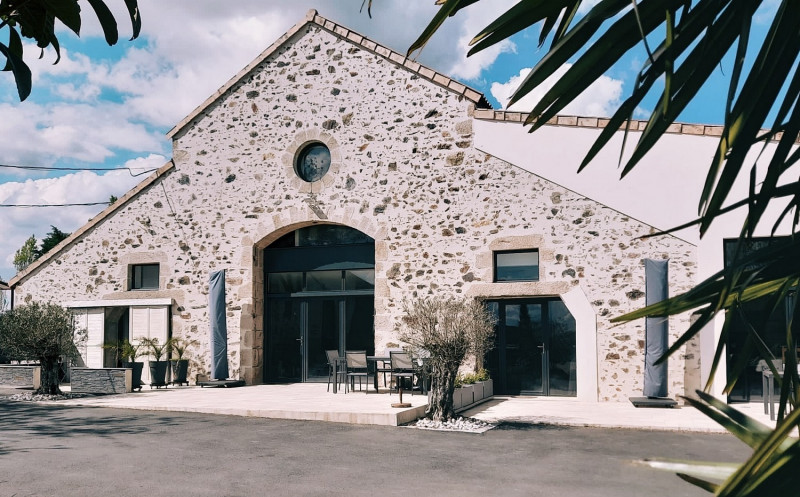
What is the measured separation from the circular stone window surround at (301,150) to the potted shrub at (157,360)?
3.99m

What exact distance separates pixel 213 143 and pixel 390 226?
165 inches

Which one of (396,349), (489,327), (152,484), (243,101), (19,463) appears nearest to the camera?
(152,484)

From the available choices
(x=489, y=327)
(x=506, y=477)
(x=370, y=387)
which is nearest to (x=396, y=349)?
(x=370, y=387)

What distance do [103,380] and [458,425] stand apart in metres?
7.38

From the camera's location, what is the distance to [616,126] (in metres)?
1.03

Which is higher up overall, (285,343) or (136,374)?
(285,343)

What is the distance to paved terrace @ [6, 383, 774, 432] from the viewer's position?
9.05 meters

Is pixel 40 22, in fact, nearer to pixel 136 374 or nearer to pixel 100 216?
pixel 136 374

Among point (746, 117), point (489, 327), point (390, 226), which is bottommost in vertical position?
point (489, 327)

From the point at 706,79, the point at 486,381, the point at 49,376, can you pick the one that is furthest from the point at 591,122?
the point at 706,79

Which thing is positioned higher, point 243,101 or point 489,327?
point 243,101

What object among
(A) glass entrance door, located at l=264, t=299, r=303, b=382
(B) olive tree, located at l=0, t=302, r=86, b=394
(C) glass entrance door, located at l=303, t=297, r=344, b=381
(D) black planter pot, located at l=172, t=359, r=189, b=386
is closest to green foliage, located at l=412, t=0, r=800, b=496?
(C) glass entrance door, located at l=303, t=297, r=344, b=381

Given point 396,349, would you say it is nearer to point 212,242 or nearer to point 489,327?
point 489,327

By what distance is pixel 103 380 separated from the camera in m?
12.9
